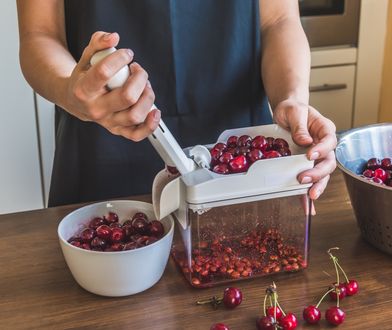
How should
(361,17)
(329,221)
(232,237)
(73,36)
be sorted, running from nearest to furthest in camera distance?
(232,237)
(329,221)
(73,36)
(361,17)

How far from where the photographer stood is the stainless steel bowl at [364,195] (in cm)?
85

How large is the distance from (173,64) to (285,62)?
200 mm

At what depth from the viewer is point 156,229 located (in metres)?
0.82

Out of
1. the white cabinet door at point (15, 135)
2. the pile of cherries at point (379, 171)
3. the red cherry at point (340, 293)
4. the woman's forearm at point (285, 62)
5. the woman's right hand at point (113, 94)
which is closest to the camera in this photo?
the woman's right hand at point (113, 94)

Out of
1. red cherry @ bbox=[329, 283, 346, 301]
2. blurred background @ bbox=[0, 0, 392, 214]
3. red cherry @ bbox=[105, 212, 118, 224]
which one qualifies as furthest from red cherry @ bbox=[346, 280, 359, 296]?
blurred background @ bbox=[0, 0, 392, 214]

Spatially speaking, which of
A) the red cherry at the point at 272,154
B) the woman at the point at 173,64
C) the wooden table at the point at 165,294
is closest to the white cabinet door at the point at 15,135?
the woman at the point at 173,64

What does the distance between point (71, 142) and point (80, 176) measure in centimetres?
7

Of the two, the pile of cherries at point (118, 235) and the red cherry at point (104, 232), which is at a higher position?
the red cherry at point (104, 232)

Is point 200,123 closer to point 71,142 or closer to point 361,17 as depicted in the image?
point 71,142

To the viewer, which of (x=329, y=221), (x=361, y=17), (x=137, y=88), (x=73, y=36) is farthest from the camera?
(x=361, y=17)

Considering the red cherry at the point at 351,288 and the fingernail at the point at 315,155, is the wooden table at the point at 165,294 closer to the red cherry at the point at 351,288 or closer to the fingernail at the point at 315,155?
the red cherry at the point at 351,288

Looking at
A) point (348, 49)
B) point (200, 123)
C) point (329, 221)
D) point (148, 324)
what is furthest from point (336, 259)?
point (348, 49)

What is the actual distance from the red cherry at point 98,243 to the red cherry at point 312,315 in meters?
0.26

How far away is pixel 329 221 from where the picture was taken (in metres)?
0.97
